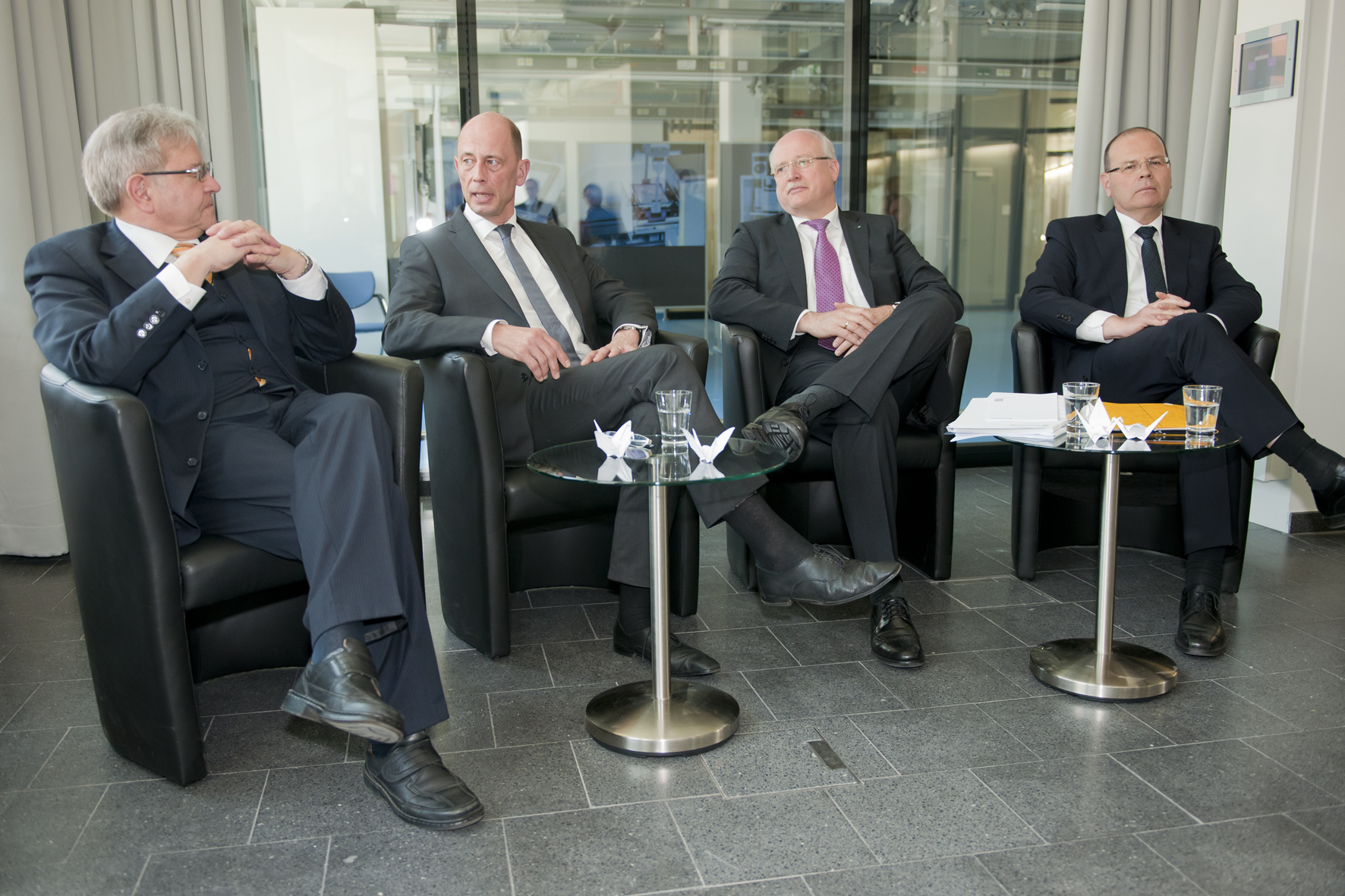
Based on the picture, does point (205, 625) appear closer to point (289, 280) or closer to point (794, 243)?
point (289, 280)

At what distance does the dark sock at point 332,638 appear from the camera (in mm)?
1771

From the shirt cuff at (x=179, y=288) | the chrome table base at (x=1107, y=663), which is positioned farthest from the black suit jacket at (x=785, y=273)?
the shirt cuff at (x=179, y=288)

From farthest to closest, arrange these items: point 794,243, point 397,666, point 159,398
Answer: point 794,243 → point 159,398 → point 397,666

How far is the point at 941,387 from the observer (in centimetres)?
302

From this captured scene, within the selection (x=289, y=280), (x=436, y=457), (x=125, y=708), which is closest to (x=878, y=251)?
(x=436, y=457)

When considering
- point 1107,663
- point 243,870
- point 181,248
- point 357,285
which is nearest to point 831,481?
point 1107,663

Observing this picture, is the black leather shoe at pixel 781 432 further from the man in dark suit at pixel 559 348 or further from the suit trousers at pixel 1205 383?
→ the suit trousers at pixel 1205 383

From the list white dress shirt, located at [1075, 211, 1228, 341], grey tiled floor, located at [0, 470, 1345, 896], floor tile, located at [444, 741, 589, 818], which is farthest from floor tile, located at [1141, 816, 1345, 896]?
white dress shirt, located at [1075, 211, 1228, 341]

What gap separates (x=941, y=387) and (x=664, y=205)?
2124mm

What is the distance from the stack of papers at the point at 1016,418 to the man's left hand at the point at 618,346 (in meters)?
0.87

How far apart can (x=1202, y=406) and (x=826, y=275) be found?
1311 millimetres

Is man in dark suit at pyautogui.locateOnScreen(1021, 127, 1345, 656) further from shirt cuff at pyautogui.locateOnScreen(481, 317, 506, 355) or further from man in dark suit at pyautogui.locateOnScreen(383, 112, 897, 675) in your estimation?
shirt cuff at pyautogui.locateOnScreen(481, 317, 506, 355)

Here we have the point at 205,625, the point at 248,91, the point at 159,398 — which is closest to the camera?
the point at 159,398

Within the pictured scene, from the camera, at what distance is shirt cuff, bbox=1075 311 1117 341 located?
3.07m
